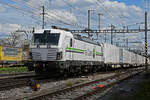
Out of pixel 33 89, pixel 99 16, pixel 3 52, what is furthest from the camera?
pixel 99 16

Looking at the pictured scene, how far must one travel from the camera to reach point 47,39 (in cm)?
1630

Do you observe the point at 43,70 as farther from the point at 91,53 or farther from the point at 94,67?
the point at 94,67

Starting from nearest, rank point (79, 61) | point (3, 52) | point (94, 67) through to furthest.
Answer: point (79, 61)
point (94, 67)
point (3, 52)

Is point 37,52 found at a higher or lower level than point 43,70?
higher

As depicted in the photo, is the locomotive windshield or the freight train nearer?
the freight train

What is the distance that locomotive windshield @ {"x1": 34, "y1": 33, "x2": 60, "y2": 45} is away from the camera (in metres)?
16.1

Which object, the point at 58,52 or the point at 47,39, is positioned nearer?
the point at 58,52

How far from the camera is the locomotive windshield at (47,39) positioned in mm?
16062

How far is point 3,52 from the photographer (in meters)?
34.2

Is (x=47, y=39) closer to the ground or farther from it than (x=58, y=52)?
farther from it

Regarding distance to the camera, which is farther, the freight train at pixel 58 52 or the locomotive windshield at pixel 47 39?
the locomotive windshield at pixel 47 39

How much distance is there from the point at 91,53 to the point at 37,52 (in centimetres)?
741

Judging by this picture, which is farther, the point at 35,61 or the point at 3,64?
the point at 3,64

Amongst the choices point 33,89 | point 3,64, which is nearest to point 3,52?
point 3,64
